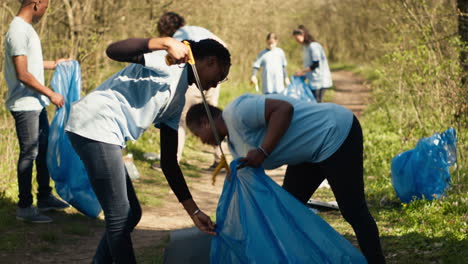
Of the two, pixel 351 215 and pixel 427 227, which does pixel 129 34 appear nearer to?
pixel 427 227

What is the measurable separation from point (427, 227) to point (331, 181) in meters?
1.57

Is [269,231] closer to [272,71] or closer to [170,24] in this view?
[170,24]

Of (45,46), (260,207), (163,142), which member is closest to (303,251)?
(260,207)

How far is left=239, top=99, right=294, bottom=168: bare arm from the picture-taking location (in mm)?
2748

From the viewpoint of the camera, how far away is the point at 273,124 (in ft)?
9.02

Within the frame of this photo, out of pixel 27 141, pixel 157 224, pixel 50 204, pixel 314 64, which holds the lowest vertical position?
pixel 157 224

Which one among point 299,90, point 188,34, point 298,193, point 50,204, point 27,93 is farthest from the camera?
point 299,90

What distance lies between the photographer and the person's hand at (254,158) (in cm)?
280

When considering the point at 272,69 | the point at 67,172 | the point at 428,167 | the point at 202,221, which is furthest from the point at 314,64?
the point at 202,221

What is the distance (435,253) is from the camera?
3.61 m

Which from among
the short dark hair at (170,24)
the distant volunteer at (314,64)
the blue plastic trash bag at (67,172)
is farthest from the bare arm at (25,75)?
the distant volunteer at (314,64)

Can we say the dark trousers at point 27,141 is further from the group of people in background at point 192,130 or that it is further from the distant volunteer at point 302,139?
the distant volunteer at point 302,139

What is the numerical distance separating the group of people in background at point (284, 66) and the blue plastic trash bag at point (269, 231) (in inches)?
245

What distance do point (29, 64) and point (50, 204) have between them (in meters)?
1.27
